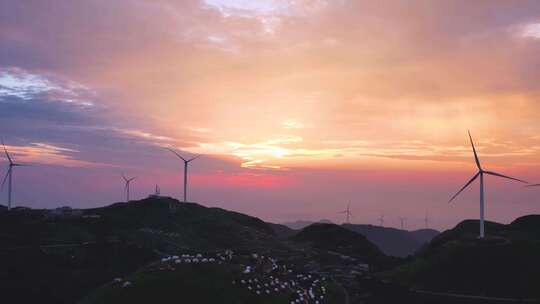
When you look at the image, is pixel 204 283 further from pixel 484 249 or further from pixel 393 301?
pixel 484 249

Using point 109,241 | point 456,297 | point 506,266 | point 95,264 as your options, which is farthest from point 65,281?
point 506,266

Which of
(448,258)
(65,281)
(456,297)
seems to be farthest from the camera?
(448,258)

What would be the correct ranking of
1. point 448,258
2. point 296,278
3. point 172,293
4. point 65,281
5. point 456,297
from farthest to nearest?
1. point 448,258
2. point 65,281
3. point 456,297
4. point 296,278
5. point 172,293

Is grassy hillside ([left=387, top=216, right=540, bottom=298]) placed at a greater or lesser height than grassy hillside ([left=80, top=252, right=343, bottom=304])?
lesser

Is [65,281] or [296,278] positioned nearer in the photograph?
[296,278]

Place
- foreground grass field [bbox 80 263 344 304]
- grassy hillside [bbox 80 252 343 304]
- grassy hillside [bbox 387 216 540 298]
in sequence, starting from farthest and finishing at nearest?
grassy hillside [bbox 387 216 540 298]
grassy hillside [bbox 80 252 343 304]
foreground grass field [bbox 80 263 344 304]

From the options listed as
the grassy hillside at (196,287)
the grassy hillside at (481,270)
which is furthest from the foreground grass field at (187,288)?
the grassy hillside at (481,270)

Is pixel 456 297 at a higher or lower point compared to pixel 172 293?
lower

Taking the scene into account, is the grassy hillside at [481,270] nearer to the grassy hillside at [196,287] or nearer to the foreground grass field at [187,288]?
the grassy hillside at [196,287]

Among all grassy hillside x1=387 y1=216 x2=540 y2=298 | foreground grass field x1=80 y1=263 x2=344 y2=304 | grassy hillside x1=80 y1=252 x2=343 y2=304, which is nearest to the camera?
foreground grass field x1=80 y1=263 x2=344 y2=304

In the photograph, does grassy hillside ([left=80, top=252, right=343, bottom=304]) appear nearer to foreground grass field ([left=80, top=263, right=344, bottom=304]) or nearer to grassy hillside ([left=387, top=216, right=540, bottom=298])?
foreground grass field ([left=80, top=263, right=344, bottom=304])

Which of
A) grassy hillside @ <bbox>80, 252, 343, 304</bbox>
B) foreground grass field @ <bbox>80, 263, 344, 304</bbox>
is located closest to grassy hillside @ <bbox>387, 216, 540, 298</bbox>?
grassy hillside @ <bbox>80, 252, 343, 304</bbox>
